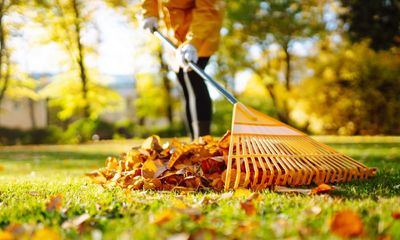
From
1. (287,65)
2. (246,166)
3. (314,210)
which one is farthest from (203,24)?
(287,65)

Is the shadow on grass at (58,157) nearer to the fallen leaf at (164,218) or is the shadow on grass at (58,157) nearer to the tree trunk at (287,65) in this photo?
the fallen leaf at (164,218)

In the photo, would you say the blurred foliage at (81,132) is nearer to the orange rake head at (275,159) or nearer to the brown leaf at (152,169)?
the brown leaf at (152,169)

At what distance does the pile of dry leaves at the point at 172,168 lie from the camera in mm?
2965

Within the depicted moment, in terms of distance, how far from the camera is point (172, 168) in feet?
10.4

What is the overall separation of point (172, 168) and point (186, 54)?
100 centimetres

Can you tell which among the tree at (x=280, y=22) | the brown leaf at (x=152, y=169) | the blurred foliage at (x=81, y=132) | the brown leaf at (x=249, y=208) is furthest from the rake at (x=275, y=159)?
the tree at (x=280, y=22)

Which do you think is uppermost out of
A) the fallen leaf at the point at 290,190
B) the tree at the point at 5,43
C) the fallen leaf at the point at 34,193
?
the tree at the point at 5,43

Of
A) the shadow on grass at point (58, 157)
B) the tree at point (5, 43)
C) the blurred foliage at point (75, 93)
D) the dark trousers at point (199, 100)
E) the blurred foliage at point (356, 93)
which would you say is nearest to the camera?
the dark trousers at point (199, 100)

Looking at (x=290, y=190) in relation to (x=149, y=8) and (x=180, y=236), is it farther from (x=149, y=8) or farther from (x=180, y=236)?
(x=149, y=8)

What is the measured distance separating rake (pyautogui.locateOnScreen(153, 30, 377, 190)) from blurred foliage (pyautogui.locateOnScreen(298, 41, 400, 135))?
13.0m

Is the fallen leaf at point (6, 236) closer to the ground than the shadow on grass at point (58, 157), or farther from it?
farther from it

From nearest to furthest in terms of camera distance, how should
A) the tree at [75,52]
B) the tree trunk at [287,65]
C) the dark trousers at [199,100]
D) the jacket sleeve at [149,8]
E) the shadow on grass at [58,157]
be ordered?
the dark trousers at [199,100]
the jacket sleeve at [149,8]
the shadow on grass at [58,157]
the tree at [75,52]
the tree trunk at [287,65]

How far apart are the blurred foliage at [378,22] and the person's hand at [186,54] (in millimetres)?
12600

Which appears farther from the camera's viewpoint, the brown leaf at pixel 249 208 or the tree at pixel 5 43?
the tree at pixel 5 43
